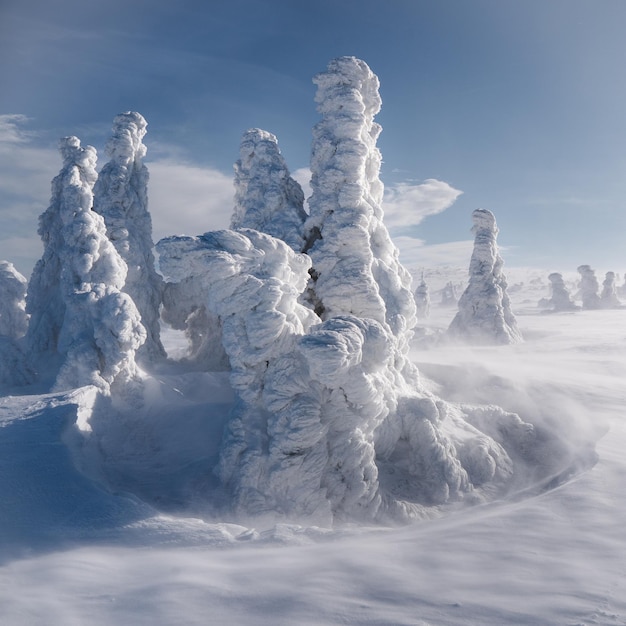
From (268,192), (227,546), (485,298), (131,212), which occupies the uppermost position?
(268,192)

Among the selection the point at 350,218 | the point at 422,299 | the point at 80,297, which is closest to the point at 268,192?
the point at 350,218

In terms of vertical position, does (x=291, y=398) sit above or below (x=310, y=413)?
above

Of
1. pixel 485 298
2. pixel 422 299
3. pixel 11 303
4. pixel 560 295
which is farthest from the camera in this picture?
pixel 560 295

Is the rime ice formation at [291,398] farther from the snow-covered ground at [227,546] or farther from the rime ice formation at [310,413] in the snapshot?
the snow-covered ground at [227,546]

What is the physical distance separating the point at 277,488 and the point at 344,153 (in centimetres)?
1258

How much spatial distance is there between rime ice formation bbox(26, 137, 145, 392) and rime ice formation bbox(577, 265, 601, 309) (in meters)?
66.1

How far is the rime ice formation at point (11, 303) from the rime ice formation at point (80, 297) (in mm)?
4400

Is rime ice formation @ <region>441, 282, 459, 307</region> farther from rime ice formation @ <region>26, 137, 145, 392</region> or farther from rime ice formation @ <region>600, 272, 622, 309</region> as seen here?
rime ice formation @ <region>26, 137, 145, 392</region>

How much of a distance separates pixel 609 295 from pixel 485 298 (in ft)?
133

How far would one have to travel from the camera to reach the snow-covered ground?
5.05 meters

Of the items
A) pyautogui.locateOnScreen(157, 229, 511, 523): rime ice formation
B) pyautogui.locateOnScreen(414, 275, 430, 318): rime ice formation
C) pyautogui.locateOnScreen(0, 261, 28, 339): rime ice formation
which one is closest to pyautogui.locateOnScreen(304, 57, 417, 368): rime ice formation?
pyautogui.locateOnScreen(157, 229, 511, 523): rime ice formation

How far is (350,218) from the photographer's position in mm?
16938

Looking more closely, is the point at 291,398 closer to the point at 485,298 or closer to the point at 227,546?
the point at 227,546

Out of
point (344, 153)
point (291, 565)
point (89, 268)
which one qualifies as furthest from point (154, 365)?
point (291, 565)
